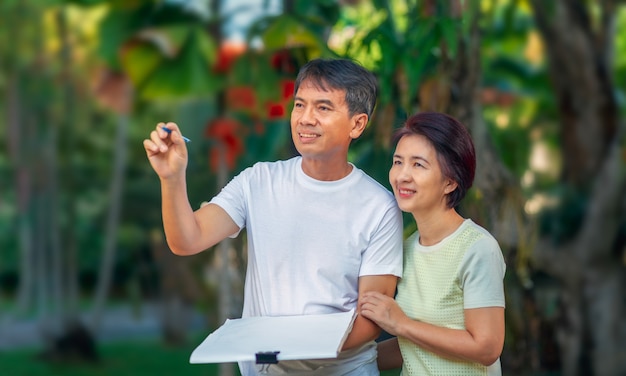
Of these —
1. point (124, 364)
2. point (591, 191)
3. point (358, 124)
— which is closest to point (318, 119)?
point (358, 124)

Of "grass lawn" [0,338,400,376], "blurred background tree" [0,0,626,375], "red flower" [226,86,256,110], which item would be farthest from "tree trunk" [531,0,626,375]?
"grass lawn" [0,338,400,376]

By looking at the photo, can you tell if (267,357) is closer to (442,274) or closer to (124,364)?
(442,274)

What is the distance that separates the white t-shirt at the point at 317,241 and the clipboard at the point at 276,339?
0.16ft

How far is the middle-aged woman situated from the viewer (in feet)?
5.43

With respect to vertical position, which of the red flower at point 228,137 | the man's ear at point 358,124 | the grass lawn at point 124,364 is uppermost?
the red flower at point 228,137

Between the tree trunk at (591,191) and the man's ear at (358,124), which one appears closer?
the man's ear at (358,124)

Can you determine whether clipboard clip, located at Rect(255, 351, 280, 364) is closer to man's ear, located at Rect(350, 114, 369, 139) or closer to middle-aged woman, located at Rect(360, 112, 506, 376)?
middle-aged woman, located at Rect(360, 112, 506, 376)

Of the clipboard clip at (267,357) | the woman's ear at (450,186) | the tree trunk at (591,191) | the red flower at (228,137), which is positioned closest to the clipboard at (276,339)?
the clipboard clip at (267,357)

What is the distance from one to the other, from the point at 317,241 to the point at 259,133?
12.2ft

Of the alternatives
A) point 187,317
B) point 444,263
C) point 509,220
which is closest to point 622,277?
point 509,220

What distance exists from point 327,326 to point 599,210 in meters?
4.72

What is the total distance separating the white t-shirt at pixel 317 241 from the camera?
174 cm

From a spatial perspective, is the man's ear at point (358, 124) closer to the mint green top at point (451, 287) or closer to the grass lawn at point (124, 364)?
the mint green top at point (451, 287)

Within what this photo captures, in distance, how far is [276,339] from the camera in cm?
161
